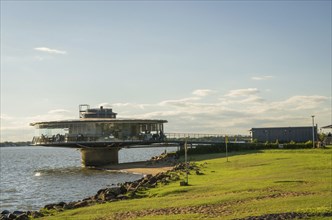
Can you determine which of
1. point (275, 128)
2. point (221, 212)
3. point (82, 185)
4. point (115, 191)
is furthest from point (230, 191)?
point (275, 128)

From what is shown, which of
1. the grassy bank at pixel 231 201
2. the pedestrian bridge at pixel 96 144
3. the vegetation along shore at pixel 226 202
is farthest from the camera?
the pedestrian bridge at pixel 96 144

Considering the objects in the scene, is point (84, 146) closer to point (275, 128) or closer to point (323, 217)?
point (275, 128)

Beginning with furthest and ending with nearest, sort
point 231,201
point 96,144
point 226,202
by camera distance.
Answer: point 96,144
point 231,201
point 226,202

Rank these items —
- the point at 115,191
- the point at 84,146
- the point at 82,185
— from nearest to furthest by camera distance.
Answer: the point at 115,191 < the point at 82,185 < the point at 84,146

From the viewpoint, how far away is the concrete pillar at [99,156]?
7550 centimetres

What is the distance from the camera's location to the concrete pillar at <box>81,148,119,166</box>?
75500 mm

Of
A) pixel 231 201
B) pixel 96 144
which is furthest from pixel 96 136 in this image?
pixel 231 201

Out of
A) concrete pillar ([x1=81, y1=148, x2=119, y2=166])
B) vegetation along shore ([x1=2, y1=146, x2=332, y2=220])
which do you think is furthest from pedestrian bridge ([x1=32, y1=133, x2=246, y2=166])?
vegetation along shore ([x1=2, y1=146, x2=332, y2=220])

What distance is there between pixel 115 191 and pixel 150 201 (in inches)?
245

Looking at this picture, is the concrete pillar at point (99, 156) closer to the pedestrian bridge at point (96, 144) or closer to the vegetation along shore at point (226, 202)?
the pedestrian bridge at point (96, 144)

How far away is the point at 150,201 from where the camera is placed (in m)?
24.1

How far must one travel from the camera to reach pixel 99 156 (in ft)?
248

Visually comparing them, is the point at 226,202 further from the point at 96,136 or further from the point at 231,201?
the point at 96,136

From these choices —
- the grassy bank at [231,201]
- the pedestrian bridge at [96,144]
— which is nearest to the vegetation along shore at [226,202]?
the grassy bank at [231,201]
